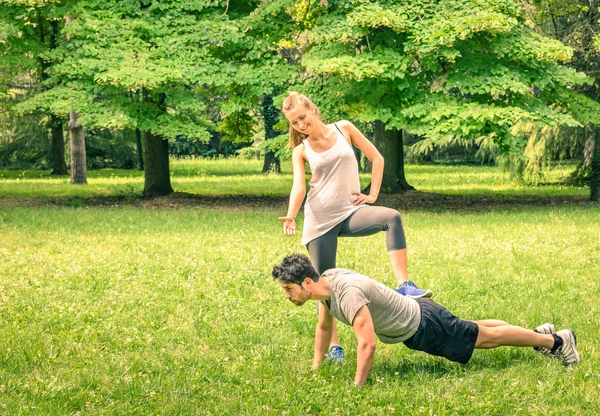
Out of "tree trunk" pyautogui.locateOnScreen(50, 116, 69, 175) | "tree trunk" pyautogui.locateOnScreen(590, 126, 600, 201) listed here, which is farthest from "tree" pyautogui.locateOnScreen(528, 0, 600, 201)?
"tree trunk" pyautogui.locateOnScreen(50, 116, 69, 175)

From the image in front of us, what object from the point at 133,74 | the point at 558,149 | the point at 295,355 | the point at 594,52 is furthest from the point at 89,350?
the point at 558,149

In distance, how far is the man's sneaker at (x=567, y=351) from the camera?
6324 millimetres

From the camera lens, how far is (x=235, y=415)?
5410 mm

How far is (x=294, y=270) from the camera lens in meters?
5.70

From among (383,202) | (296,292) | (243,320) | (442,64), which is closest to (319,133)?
(296,292)

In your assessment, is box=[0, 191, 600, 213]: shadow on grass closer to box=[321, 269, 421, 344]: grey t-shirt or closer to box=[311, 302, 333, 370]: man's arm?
box=[311, 302, 333, 370]: man's arm

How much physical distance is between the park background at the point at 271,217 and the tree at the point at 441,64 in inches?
2.6

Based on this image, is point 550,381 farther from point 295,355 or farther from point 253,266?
point 253,266

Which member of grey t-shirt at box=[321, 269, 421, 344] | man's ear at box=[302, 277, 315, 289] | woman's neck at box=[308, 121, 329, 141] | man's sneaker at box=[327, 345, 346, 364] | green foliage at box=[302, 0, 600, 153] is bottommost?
man's sneaker at box=[327, 345, 346, 364]

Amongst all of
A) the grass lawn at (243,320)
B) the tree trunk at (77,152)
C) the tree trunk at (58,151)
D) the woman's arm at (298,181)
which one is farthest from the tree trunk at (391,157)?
the tree trunk at (58,151)

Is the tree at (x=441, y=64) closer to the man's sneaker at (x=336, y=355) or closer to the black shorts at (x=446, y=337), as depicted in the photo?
the man's sneaker at (x=336, y=355)

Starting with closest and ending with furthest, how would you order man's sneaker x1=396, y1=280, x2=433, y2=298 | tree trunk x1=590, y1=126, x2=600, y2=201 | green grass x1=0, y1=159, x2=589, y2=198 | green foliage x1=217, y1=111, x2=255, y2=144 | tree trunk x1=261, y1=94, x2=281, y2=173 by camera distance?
man's sneaker x1=396, y1=280, x2=433, y2=298 → tree trunk x1=590, y1=126, x2=600, y2=201 → green foliage x1=217, y1=111, x2=255, y2=144 → green grass x1=0, y1=159, x2=589, y2=198 → tree trunk x1=261, y1=94, x2=281, y2=173

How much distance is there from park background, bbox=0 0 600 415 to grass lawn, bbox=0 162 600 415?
0.03 meters

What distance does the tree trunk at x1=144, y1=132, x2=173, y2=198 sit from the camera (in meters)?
22.7
